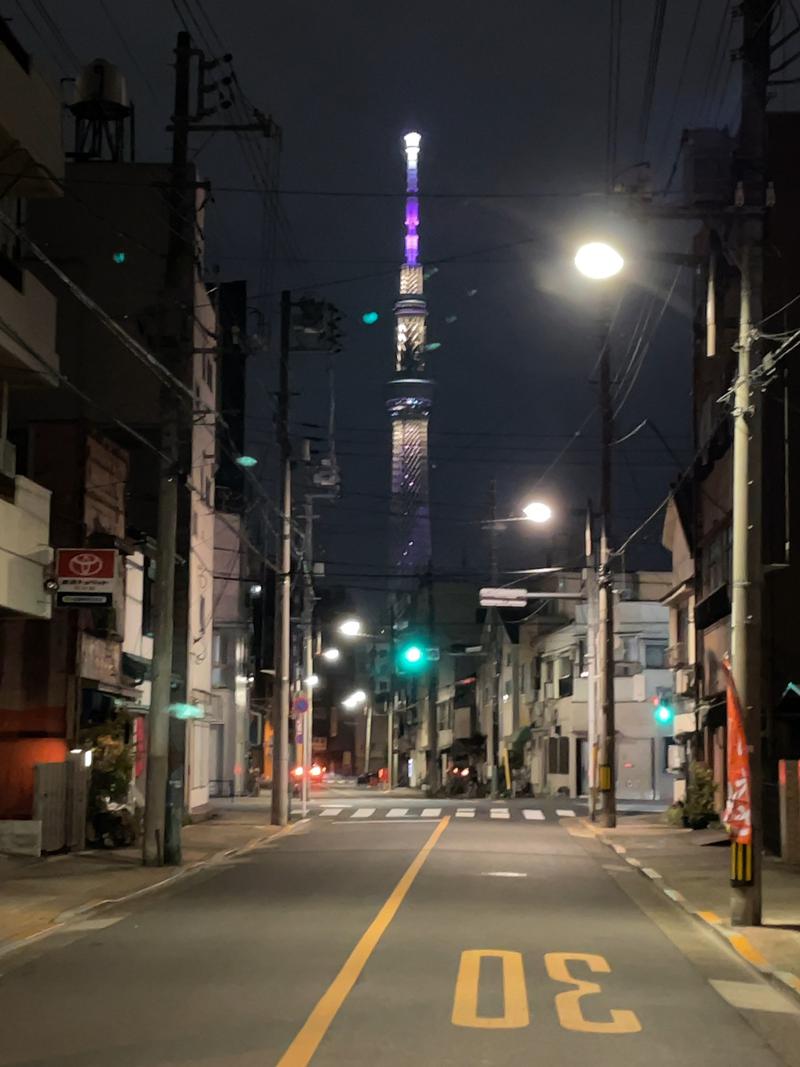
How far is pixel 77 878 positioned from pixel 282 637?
46.6ft

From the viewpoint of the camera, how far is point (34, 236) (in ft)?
135

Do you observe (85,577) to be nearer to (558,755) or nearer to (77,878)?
(77,878)

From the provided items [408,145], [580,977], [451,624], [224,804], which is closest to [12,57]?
[580,977]

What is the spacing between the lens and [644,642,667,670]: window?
61500 millimetres

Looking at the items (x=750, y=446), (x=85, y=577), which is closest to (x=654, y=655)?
(x=85, y=577)

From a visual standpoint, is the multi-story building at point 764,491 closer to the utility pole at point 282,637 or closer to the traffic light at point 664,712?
the traffic light at point 664,712

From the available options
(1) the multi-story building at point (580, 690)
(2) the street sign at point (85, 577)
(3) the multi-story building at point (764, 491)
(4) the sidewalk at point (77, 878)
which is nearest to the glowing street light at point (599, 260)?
(3) the multi-story building at point (764, 491)

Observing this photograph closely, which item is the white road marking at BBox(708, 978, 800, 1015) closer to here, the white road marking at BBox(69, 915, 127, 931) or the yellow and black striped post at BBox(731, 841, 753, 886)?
the yellow and black striped post at BBox(731, 841, 753, 886)

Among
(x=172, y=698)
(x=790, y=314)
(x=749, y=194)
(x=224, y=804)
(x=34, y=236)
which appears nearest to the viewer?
(x=749, y=194)

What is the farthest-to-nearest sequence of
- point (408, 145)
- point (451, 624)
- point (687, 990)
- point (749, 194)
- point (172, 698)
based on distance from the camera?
point (408, 145) → point (451, 624) → point (172, 698) → point (749, 194) → point (687, 990)

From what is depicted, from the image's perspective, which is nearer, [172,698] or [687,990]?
[687,990]

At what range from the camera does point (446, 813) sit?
41.2 metres

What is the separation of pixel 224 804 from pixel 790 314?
89.2ft

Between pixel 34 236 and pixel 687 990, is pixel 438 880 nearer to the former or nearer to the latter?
pixel 687 990
